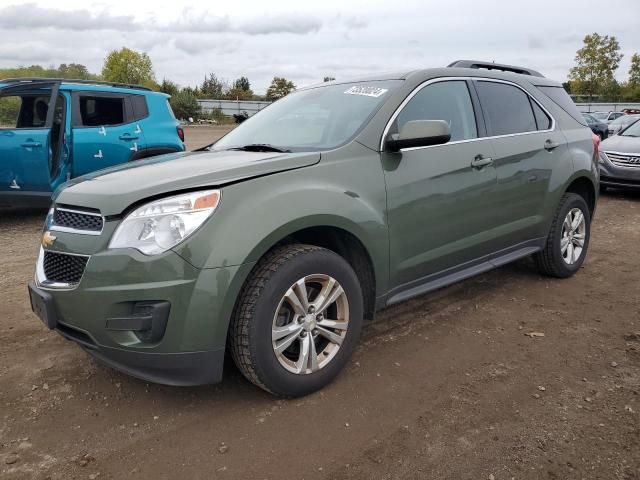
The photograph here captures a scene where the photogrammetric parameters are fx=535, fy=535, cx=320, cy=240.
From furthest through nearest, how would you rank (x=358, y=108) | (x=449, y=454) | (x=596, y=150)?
(x=596, y=150) < (x=358, y=108) < (x=449, y=454)

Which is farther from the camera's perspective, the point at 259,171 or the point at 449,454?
the point at 259,171

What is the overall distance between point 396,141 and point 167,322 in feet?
5.22

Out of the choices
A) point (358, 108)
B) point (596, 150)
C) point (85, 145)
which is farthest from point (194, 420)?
point (85, 145)

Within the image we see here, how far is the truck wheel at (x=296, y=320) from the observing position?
252 centimetres

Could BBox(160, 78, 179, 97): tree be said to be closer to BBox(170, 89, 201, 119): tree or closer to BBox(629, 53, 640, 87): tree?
BBox(170, 89, 201, 119): tree

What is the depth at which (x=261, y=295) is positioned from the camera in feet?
8.21

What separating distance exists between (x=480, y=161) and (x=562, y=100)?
1675 millimetres

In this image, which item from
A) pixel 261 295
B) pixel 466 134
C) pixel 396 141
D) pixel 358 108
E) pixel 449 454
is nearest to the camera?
pixel 449 454

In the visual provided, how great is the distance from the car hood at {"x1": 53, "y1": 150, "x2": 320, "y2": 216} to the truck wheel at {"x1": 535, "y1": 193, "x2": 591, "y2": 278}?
8.33 ft

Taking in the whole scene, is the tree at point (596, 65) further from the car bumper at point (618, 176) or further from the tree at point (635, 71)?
the car bumper at point (618, 176)

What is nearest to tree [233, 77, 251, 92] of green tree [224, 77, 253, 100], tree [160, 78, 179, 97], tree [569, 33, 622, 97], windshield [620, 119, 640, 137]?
green tree [224, 77, 253, 100]

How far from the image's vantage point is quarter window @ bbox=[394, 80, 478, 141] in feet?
11.1

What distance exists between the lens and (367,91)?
11.3 ft

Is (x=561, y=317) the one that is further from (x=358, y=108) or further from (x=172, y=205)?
(x=172, y=205)
